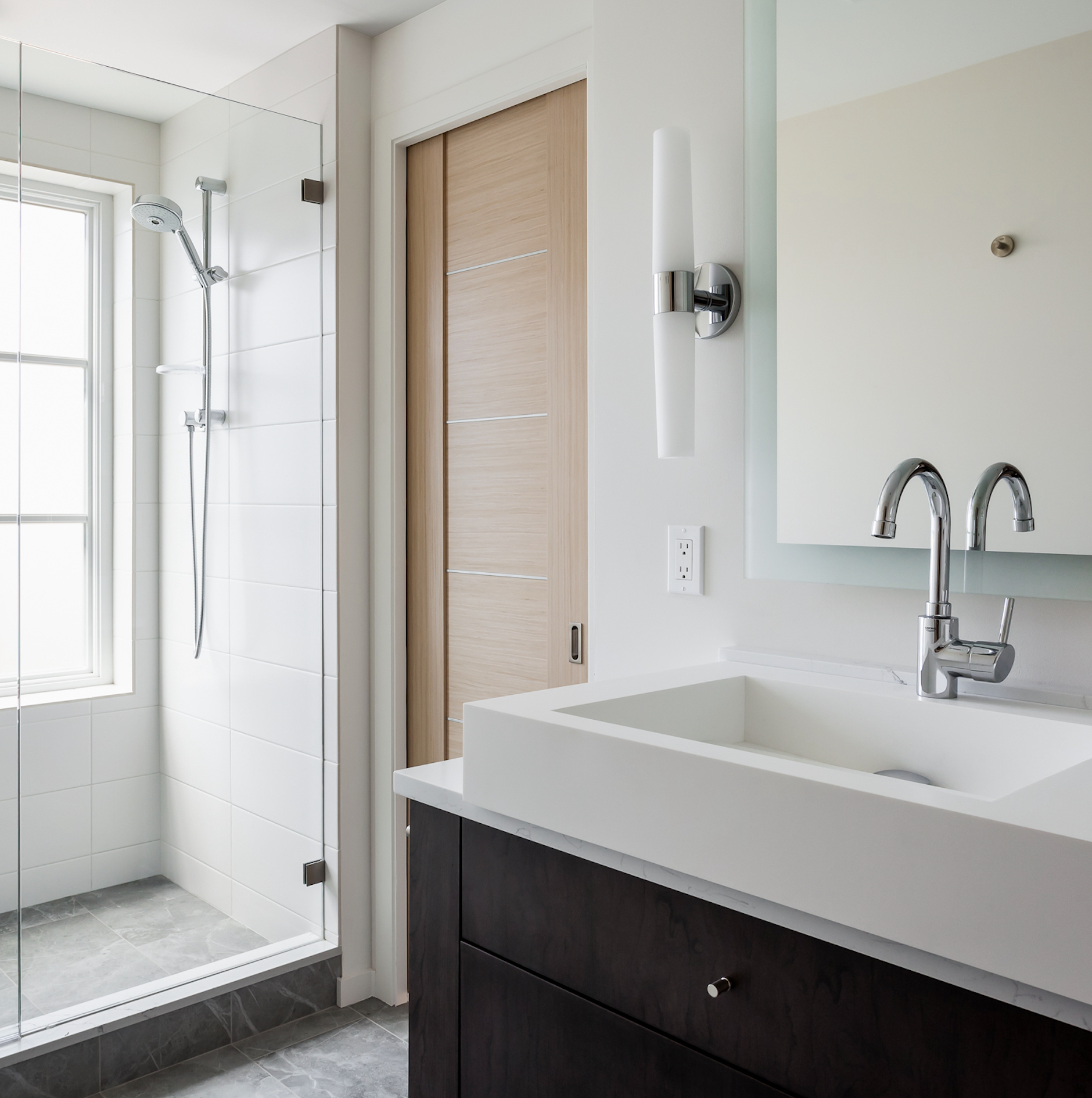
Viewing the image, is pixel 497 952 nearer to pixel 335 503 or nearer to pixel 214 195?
pixel 335 503

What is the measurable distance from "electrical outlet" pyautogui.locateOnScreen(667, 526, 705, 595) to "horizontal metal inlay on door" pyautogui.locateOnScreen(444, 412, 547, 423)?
0.52 m

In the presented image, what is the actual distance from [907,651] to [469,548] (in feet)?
3.62

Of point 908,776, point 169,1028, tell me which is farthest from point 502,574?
point 169,1028

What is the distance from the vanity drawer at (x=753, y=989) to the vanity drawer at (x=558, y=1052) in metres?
0.02

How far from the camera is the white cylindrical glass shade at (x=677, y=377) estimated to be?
1.45 metres

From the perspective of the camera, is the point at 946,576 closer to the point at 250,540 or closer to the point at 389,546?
the point at 389,546

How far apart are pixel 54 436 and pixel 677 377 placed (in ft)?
4.13

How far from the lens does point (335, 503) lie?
7.41 feet

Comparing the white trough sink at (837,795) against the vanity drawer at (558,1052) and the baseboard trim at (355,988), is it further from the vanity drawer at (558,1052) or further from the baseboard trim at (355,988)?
the baseboard trim at (355,988)

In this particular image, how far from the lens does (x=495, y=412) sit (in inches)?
82.4

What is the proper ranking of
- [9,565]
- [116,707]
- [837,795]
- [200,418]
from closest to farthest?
[837,795]
[9,565]
[116,707]
[200,418]

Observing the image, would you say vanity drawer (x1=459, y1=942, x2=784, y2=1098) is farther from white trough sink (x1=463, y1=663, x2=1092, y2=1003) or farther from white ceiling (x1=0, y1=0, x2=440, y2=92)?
white ceiling (x1=0, y1=0, x2=440, y2=92)


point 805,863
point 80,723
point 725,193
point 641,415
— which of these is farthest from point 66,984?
point 725,193

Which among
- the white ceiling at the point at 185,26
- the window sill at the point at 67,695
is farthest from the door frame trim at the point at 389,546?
the window sill at the point at 67,695
